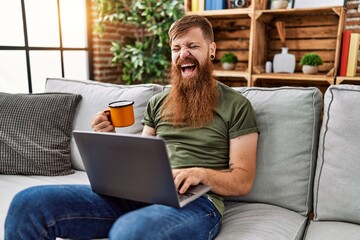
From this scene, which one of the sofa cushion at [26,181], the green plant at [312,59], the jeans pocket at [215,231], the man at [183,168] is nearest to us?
the man at [183,168]

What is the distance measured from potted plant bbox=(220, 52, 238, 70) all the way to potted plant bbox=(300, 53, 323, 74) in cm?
58

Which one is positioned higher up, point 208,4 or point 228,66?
point 208,4

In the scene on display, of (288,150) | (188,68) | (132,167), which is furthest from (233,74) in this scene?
(132,167)

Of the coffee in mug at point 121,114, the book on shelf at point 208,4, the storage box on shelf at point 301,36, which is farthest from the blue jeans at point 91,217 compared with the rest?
the book on shelf at point 208,4

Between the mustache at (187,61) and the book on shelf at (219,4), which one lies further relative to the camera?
the book on shelf at (219,4)

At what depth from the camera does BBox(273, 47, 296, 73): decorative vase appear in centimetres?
273

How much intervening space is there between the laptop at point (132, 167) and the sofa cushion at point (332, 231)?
1.43 ft

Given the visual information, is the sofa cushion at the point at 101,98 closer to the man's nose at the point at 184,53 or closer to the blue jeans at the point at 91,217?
the man's nose at the point at 184,53

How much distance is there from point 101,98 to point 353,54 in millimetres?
1803

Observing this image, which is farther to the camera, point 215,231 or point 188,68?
point 188,68

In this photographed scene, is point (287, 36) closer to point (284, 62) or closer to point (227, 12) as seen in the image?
point (284, 62)

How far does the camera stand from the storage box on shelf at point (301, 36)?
2.70 metres

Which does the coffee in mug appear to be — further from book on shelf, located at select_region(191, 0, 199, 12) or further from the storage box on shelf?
book on shelf, located at select_region(191, 0, 199, 12)

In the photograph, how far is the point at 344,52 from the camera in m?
2.49
